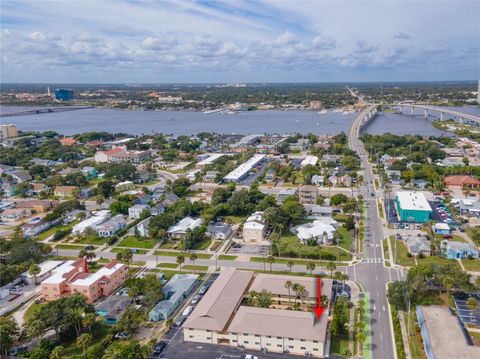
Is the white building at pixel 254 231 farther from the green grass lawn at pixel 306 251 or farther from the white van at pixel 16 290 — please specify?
the white van at pixel 16 290

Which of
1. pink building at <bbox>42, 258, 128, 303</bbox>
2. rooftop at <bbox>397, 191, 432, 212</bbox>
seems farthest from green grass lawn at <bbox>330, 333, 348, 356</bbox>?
rooftop at <bbox>397, 191, 432, 212</bbox>

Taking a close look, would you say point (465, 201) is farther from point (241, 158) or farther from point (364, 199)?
point (241, 158)

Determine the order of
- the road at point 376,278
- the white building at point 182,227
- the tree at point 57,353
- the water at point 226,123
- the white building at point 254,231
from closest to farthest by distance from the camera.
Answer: the tree at point 57,353, the road at point 376,278, the white building at point 254,231, the white building at point 182,227, the water at point 226,123

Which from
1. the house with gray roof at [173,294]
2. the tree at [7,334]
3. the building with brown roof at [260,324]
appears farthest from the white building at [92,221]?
the building with brown roof at [260,324]

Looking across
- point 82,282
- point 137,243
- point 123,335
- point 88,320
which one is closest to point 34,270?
point 82,282

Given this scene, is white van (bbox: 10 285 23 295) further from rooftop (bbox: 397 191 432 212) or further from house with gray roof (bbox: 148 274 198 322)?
rooftop (bbox: 397 191 432 212)
